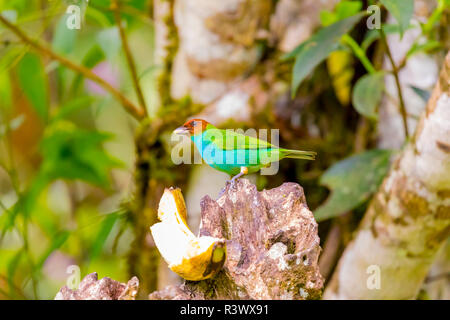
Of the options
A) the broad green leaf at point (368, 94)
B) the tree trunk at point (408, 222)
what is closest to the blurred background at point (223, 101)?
the broad green leaf at point (368, 94)

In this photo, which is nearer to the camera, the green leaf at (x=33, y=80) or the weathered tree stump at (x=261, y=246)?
the weathered tree stump at (x=261, y=246)

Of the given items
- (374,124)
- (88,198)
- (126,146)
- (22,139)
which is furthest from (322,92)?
(22,139)

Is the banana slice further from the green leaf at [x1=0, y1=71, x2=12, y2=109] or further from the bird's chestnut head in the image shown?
the green leaf at [x1=0, y1=71, x2=12, y2=109]

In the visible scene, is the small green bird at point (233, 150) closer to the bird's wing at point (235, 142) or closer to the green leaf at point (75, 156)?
the bird's wing at point (235, 142)

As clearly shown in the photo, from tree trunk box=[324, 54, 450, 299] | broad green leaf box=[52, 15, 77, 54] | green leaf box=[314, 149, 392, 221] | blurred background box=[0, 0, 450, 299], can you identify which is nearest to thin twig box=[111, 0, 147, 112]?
blurred background box=[0, 0, 450, 299]

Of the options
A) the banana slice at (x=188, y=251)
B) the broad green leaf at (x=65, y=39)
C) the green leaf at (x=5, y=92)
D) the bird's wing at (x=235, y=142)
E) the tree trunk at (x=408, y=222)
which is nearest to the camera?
the banana slice at (x=188, y=251)

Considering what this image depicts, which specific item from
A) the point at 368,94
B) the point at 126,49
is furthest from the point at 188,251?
the point at 126,49

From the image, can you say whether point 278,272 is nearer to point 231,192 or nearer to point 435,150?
point 231,192
